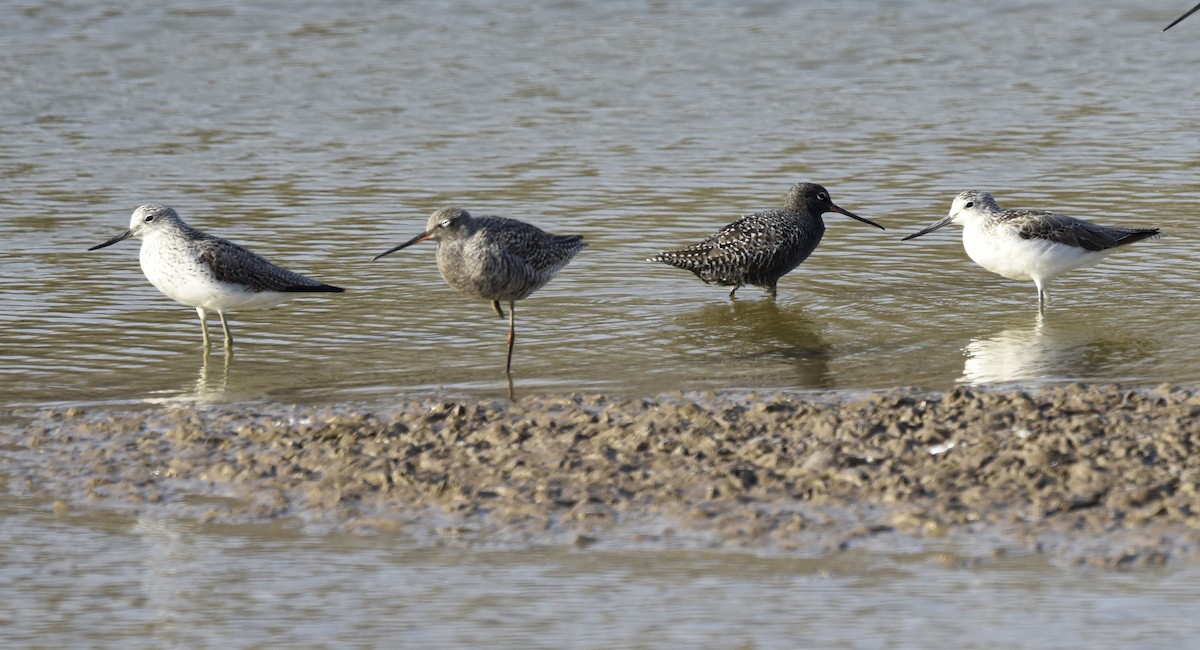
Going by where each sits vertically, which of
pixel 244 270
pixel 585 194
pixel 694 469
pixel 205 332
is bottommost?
pixel 694 469

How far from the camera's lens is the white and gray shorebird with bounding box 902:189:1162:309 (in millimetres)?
11922

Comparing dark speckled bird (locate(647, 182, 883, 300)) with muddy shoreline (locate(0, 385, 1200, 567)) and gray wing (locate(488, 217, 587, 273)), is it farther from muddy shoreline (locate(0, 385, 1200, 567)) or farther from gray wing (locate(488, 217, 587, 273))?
muddy shoreline (locate(0, 385, 1200, 567))

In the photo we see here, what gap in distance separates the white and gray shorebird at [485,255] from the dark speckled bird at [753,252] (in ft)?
6.90

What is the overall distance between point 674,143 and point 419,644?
41.8 ft

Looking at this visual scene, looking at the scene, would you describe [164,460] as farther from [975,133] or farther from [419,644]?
[975,133]

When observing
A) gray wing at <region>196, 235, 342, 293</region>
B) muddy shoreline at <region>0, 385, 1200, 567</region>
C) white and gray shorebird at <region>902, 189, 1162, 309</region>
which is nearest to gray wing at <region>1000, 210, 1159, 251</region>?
white and gray shorebird at <region>902, 189, 1162, 309</region>

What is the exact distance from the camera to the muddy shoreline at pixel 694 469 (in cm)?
716

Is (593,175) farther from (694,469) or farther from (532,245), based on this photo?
(694,469)

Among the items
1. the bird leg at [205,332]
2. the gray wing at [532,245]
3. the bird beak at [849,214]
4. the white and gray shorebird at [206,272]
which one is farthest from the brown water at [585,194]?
the gray wing at [532,245]

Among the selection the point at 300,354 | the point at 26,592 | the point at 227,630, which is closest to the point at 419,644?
the point at 227,630

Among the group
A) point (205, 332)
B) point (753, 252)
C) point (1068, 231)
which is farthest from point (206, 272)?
point (1068, 231)

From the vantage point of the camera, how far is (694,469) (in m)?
7.89

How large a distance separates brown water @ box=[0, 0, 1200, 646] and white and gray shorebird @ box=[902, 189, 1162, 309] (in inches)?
12.9

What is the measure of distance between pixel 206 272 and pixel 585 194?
18.6ft
